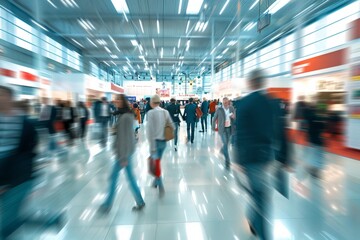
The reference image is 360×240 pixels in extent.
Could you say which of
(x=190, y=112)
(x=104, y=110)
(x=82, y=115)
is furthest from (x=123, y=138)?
(x=104, y=110)

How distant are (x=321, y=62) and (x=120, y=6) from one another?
11023 millimetres

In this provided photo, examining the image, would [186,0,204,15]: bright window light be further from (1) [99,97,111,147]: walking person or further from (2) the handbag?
(2) the handbag

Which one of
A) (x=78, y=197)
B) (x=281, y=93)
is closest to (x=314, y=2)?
(x=281, y=93)

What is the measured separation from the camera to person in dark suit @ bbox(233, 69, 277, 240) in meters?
1.96

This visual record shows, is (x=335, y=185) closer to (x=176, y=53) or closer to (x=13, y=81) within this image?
(x=13, y=81)

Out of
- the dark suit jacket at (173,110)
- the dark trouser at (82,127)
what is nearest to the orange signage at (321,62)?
the dark suit jacket at (173,110)

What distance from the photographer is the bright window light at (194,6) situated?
1273 centimetres

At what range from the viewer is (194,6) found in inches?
527

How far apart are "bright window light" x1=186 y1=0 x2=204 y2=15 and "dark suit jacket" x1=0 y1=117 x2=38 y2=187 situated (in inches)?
503

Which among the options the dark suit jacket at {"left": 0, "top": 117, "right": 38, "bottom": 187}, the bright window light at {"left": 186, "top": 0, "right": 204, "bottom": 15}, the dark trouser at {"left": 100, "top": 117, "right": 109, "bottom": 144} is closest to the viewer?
the dark suit jacket at {"left": 0, "top": 117, "right": 38, "bottom": 187}

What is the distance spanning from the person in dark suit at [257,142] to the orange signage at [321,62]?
6.67m

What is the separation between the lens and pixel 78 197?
3.41m

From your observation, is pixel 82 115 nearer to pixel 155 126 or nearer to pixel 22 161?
pixel 155 126


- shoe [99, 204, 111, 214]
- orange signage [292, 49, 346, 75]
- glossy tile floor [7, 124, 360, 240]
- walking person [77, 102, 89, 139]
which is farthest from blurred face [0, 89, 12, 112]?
orange signage [292, 49, 346, 75]
